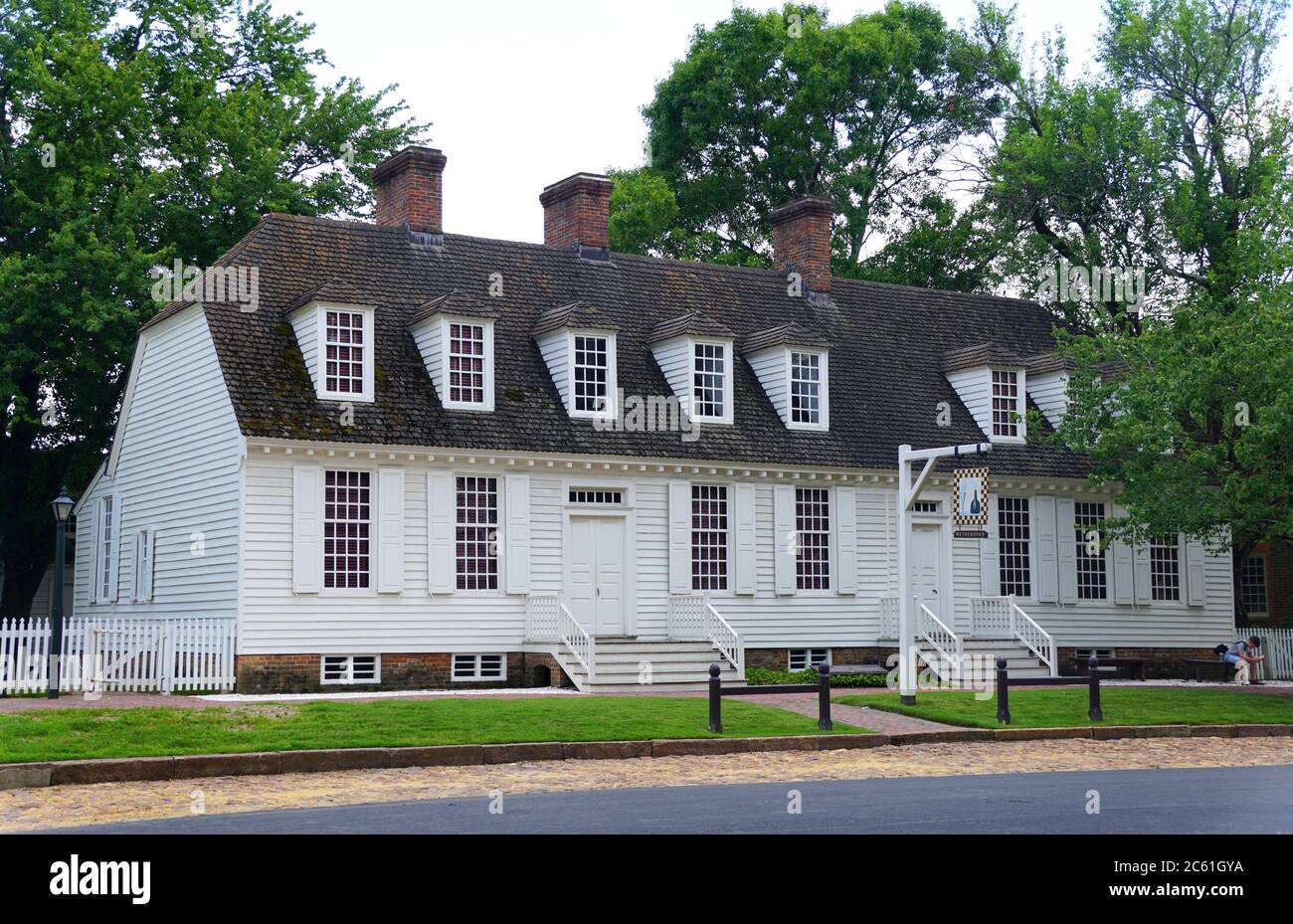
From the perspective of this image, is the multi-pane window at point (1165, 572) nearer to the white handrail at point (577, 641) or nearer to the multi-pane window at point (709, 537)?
the multi-pane window at point (709, 537)

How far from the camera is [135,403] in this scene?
29.9 metres

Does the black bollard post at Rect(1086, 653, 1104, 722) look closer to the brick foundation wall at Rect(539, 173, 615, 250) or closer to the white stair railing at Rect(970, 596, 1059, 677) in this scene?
the white stair railing at Rect(970, 596, 1059, 677)

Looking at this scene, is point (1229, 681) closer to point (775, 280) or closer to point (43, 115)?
point (775, 280)

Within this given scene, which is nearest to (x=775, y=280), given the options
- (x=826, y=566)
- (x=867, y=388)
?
(x=867, y=388)

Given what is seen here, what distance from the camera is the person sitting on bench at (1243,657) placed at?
101 ft

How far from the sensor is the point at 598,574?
2792 centimetres

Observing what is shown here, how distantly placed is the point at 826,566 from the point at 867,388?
415cm

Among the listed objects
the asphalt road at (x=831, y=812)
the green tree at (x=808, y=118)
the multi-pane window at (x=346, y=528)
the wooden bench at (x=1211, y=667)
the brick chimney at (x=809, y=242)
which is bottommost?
the wooden bench at (x=1211, y=667)

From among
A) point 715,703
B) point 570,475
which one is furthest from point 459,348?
point 715,703

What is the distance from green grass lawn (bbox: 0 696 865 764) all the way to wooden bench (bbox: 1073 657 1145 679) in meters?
12.3

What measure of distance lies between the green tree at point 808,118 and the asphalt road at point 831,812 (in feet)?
107

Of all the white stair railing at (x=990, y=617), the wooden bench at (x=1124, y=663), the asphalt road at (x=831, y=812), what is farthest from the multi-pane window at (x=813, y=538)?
the asphalt road at (x=831, y=812)

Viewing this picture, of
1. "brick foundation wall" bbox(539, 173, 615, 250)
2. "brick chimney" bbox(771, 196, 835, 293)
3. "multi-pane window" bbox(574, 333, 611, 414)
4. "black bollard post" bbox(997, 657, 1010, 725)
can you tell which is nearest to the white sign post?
"black bollard post" bbox(997, 657, 1010, 725)

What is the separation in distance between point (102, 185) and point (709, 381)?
549 inches
